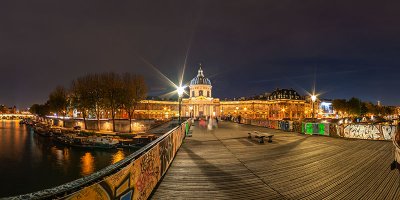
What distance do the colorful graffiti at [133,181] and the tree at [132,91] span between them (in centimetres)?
6453

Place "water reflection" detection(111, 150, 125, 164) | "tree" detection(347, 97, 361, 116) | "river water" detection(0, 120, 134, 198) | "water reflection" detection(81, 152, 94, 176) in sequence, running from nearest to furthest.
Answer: "river water" detection(0, 120, 134, 198) → "water reflection" detection(81, 152, 94, 176) → "water reflection" detection(111, 150, 125, 164) → "tree" detection(347, 97, 361, 116)

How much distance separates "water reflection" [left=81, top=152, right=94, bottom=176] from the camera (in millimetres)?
→ 39084

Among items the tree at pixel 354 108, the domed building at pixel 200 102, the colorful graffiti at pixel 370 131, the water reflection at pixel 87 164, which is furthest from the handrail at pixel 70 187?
the domed building at pixel 200 102

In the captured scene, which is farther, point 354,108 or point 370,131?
point 354,108

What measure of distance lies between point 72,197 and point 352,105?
173615 mm

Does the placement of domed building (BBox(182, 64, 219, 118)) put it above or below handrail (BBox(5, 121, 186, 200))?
above

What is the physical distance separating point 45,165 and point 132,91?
3450 cm

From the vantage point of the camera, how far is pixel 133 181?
25.2 feet

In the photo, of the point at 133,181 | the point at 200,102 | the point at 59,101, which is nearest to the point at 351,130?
the point at 133,181

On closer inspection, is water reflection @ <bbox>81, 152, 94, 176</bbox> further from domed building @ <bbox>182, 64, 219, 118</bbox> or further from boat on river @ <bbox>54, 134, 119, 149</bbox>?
domed building @ <bbox>182, 64, 219, 118</bbox>

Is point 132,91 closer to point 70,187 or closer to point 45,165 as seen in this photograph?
point 45,165

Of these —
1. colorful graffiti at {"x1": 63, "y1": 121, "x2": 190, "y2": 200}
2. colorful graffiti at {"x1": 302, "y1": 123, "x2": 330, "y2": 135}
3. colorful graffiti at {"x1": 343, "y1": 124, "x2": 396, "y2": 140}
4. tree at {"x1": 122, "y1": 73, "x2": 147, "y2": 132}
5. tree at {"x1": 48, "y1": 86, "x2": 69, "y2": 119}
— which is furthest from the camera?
tree at {"x1": 48, "y1": 86, "x2": 69, "y2": 119}

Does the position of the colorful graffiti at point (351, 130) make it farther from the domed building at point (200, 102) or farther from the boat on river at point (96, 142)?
the domed building at point (200, 102)

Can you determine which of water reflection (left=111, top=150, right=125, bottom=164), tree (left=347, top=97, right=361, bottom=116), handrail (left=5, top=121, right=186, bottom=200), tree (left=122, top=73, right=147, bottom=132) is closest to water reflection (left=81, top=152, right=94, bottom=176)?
water reflection (left=111, top=150, right=125, bottom=164)
